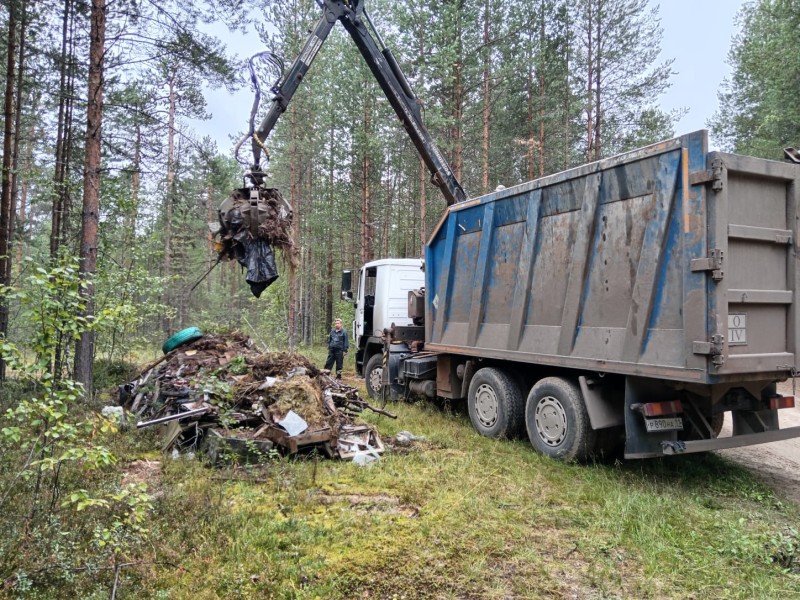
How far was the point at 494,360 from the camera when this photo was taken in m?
6.74

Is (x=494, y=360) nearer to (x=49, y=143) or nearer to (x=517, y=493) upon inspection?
(x=517, y=493)

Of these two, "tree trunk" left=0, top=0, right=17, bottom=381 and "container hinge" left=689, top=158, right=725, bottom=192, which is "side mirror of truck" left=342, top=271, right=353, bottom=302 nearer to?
"tree trunk" left=0, top=0, right=17, bottom=381

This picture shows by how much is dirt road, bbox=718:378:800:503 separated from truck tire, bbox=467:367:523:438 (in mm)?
2661

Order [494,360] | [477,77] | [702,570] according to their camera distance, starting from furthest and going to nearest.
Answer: [477,77], [494,360], [702,570]

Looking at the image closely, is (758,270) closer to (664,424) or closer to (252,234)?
(664,424)

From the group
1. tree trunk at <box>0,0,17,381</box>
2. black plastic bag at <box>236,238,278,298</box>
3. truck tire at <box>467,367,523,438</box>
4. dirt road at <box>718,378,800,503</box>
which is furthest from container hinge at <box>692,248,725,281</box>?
tree trunk at <box>0,0,17,381</box>

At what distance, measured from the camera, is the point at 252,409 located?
5.87 meters

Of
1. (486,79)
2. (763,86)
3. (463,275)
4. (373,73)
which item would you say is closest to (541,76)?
(486,79)

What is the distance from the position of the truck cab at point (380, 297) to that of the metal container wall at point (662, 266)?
3.66 metres

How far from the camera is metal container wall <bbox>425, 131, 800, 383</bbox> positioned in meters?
4.04

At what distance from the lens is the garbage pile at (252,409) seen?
5387 millimetres

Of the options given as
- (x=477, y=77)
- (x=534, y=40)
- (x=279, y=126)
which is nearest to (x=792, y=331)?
(x=477, y=77)

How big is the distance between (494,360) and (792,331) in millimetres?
3291

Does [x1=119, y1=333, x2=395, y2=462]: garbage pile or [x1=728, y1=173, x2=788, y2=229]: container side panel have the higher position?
[x1=728, y1=173, x2=788, y2=229]: container side panel
